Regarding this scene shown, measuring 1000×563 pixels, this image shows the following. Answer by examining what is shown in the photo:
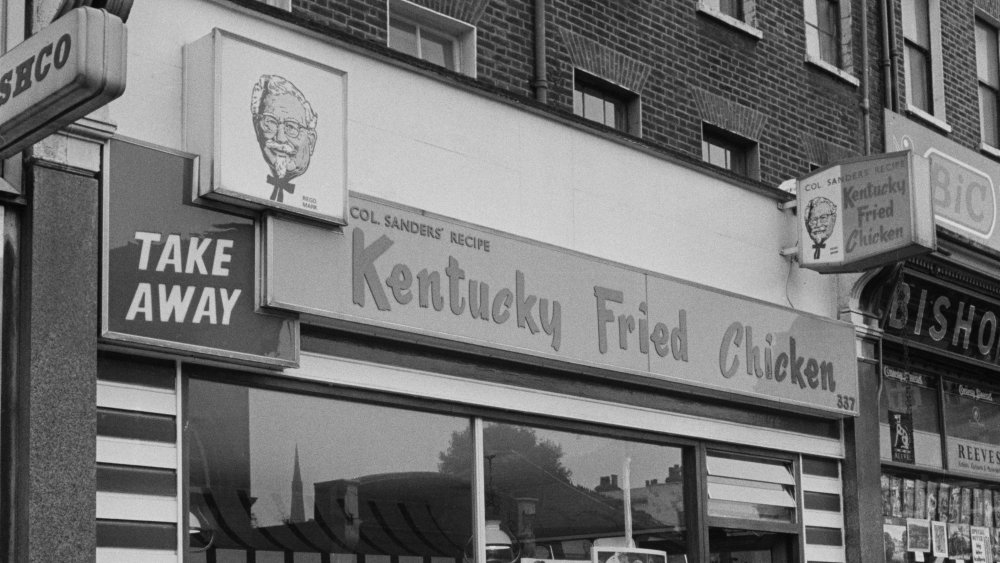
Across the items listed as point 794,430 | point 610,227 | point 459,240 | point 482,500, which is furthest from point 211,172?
point 794,430

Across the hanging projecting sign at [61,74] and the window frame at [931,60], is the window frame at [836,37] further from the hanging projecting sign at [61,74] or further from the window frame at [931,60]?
the hanging projecting sign at [61,74]

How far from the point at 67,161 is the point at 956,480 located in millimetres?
10631

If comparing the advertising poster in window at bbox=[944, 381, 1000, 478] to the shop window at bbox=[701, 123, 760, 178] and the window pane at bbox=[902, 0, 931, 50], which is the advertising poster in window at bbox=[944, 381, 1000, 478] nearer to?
the shop window at bbox=[701, 123, 760, 178]

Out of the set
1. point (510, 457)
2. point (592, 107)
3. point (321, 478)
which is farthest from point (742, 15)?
point (321, 478)

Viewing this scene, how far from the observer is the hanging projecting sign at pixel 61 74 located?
611cm

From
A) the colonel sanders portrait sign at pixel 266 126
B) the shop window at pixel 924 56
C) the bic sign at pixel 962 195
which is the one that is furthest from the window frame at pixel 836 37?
the colonel sanders portrait sign at pixel 266 126

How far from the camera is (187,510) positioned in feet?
26.9

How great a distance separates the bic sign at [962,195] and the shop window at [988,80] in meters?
3.38

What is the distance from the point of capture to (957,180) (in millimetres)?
15047

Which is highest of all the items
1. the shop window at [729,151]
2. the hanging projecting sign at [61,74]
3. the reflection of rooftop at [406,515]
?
the shop window at [729,151]

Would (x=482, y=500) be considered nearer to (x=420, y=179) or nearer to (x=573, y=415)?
(x=573, y=415)

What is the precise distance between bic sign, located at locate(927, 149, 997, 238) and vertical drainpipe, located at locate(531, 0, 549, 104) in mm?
4275

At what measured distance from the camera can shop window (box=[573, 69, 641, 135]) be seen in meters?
13.4

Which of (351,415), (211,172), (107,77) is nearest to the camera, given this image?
(107,77)
